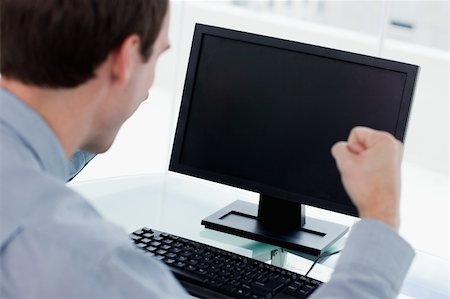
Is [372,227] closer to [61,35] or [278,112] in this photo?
[61,35]

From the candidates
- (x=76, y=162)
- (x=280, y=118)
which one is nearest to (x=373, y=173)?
(x=280, y=118)

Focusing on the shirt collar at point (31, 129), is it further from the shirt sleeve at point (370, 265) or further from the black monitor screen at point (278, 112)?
the black monitor screen at point (278, 112)

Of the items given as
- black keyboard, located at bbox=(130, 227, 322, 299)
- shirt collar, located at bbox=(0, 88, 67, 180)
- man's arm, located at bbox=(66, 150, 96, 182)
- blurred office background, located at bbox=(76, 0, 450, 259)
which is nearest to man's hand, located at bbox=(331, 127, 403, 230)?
black keyboard, located at bbox=(130, 227, 322, 299)

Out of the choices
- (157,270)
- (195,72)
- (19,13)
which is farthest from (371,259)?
(195,72)

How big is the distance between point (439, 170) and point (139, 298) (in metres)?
4.37

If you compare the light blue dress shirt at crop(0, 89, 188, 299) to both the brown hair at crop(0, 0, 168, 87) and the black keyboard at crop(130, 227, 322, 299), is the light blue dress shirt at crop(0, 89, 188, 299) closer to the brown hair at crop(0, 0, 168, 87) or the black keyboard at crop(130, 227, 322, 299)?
the brown hair at crop(0, 0, 168, 87)

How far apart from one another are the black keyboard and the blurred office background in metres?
2.65

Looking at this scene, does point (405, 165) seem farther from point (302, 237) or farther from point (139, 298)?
point (139, 298)

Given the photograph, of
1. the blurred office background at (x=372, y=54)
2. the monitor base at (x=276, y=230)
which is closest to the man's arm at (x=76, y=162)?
the monitor base at (x=276, y=230)

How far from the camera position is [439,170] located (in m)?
4.98

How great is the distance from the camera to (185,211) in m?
1.78

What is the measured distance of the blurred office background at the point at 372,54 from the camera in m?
4.43

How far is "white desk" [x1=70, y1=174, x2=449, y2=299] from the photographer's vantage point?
1.58 m

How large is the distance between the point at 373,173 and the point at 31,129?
0.47 metres
